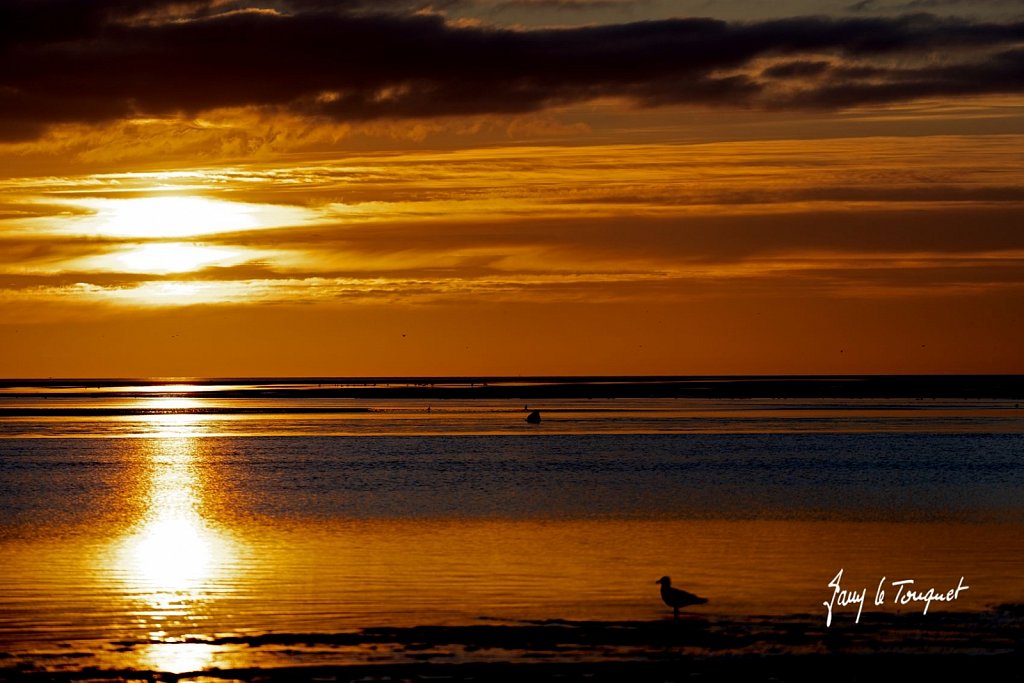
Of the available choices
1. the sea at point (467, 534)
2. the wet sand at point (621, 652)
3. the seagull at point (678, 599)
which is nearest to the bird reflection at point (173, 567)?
the sea at point (467, 534)

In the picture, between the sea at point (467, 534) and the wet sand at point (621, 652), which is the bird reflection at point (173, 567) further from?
the wet sand at point (621, 652)

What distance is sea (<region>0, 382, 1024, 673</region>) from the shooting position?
21.3 metres

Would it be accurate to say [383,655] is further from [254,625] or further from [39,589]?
[39,589]

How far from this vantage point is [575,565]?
26.1 metres

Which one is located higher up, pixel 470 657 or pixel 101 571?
pixel 101 571

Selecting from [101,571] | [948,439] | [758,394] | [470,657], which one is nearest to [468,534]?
[101,571]

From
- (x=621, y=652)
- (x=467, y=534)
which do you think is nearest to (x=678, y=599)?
(x=621, y=652)

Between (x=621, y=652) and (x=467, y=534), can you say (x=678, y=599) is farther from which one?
(x=467, y=534)

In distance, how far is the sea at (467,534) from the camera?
69.8 ft

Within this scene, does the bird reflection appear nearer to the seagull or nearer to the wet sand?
the wet sand

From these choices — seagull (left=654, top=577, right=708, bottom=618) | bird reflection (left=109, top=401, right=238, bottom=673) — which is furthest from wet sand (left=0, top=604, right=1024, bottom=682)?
bird reflection (left=109, top=401, right=238, bottom=673)

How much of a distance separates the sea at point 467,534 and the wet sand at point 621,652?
41cm

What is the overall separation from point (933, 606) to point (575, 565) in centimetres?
710

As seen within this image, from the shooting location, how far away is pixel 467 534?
3109 centimetres
